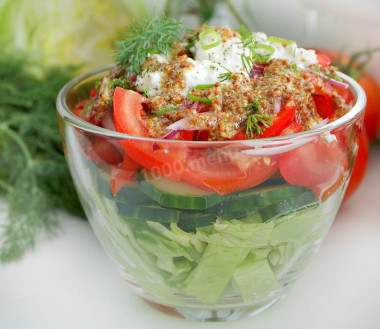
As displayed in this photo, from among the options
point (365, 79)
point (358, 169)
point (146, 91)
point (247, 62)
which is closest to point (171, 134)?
point (146, 91)

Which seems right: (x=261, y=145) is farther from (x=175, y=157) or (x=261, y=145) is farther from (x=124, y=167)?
(x=124, y=167)

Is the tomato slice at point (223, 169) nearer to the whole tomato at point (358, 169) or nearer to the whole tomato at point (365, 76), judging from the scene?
the whole tomato at point (358, 169)

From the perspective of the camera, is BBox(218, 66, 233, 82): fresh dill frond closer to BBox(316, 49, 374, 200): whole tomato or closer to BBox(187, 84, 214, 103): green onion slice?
BBox(187, 84, 214, 103): green onion slice

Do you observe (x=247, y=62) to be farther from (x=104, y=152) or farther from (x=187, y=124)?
(x=104, y=152)

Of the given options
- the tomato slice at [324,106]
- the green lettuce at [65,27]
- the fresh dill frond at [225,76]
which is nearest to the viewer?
the fresh dill frond at [225,76]

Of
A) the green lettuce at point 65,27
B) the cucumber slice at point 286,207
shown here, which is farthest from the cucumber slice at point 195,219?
the green lettuce at point 65,27

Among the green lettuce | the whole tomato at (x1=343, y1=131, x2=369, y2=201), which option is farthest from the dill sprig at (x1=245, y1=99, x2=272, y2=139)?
the green lettuce

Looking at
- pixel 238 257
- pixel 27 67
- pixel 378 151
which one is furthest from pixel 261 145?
pixel 27 67
